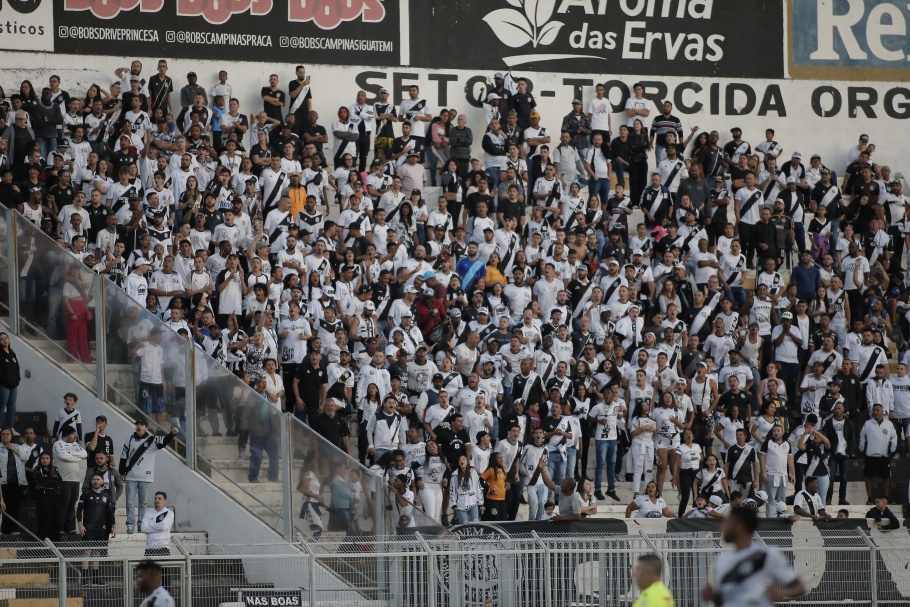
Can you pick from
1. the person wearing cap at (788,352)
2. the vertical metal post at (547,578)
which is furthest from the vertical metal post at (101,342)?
the person wearing cap at (788,352)

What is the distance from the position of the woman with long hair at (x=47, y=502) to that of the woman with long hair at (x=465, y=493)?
524 cm

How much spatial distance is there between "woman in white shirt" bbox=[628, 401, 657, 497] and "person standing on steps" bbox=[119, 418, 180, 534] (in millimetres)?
7109

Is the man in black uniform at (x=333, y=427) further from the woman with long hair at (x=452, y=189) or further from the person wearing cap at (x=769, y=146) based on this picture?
the person wearing cap at (x=769, y=146)

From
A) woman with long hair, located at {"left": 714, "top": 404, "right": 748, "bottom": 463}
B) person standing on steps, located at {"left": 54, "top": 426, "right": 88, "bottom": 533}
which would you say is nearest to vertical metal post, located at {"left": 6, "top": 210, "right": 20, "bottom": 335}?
person standing on steps, located at {"left": 54, "top": 426, "right": 88, "bottom": 533}

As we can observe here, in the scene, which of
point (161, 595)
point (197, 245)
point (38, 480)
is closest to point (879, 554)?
point (161, 595)

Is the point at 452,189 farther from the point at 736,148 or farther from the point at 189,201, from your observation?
the point at 736,148

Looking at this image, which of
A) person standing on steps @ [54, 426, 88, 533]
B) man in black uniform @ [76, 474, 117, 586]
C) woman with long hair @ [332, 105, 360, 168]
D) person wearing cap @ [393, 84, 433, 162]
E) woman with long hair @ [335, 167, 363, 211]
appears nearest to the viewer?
man in black uniform @ [76, 474, 117, 586]

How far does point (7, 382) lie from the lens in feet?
56.9

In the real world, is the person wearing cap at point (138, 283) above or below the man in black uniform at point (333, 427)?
above

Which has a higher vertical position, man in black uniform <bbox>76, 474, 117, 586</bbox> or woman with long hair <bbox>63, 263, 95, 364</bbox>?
woman with long hair <bbox>63, 263, 95, 364</bbox>

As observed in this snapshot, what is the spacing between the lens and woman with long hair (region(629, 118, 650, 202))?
26672mm

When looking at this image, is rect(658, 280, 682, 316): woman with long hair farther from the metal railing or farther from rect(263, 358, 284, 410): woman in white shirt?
the metal railing

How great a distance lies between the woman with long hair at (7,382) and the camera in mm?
17344

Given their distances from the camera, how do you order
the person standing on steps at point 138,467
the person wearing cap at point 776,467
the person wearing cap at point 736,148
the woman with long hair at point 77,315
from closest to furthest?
the person standing on steps at point 138,467 → the woman with long hair at point 77,315 → the person wearing cap at point 776,467 → the person wearing cap at point 736,148
